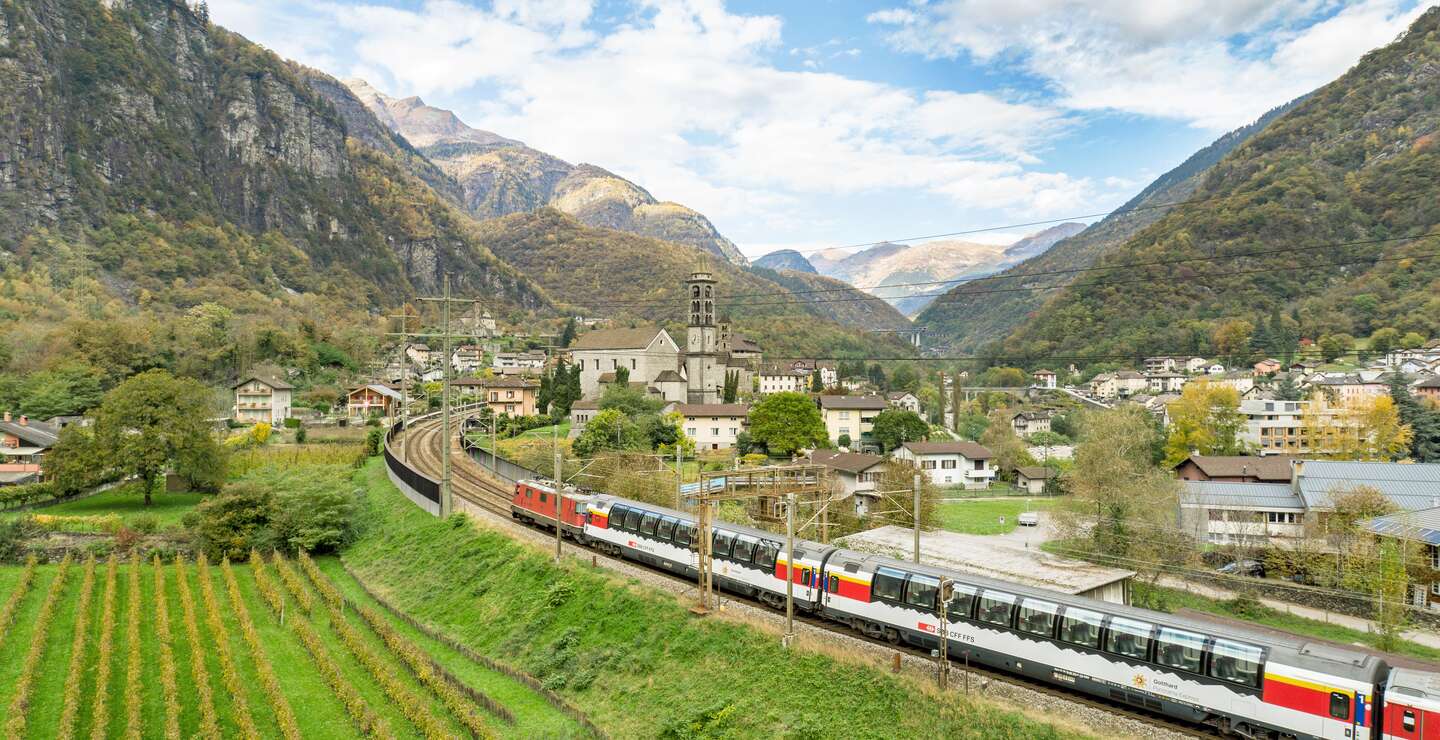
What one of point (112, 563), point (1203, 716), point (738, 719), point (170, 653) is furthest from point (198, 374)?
point (1203, 716)

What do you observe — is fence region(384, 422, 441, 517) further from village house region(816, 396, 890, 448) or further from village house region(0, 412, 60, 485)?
village house region(816, 396, 890, 448)

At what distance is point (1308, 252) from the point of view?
117 meters

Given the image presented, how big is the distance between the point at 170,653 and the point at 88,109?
173847mm

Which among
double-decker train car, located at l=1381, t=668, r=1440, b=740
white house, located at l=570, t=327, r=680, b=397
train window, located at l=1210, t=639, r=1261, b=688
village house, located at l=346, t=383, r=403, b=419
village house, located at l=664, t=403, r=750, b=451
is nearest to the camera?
double-decker train car, located at l=1381, t=668, r=1440, b=740

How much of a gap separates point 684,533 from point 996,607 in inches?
444

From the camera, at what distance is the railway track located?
55.1ft

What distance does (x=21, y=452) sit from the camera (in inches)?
2213

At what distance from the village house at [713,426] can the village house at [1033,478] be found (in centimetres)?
2341

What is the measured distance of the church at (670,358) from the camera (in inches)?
3565

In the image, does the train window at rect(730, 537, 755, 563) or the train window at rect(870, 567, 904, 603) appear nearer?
the train window at rect(870, 567, 904, 603)

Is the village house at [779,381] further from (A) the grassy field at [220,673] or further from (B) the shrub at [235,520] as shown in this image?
(A) the grassy field at [220,673]

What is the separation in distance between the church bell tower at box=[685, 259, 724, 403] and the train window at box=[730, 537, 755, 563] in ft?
219

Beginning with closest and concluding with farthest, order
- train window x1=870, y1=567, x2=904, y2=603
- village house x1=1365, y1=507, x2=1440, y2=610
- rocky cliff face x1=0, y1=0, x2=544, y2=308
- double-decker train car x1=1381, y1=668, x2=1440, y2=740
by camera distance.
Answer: double-decker train car x1=1381, y1=668, x2=1440, y2=740, train window x1=870, y1=567, x2=904, y2=603, village house x1=1365, y1=507, x2=1440, y2=610, rocky cliff face x1=0, y1=0, x2=544, y2=308

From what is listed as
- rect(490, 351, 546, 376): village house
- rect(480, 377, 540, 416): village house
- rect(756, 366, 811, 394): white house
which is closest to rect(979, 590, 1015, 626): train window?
rect(480, 377, 540, 416): village house
